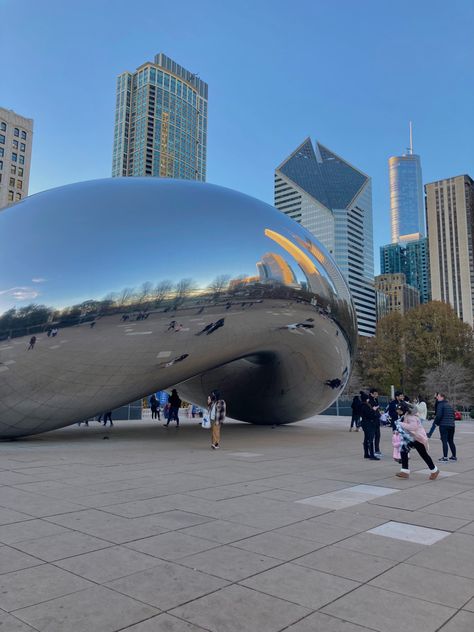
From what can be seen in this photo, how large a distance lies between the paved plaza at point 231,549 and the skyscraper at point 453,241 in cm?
14003

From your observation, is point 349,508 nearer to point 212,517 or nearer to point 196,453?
point 212,517

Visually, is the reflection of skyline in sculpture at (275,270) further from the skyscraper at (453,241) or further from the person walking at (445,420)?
the skyscraper at (453,241)

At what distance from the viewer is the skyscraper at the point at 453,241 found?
13938cm

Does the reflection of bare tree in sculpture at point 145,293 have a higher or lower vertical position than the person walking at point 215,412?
higher

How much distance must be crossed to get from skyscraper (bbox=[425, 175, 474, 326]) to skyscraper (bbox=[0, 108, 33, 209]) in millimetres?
105574

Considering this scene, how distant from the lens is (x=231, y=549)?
13.6 ft

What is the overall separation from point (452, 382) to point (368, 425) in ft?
111

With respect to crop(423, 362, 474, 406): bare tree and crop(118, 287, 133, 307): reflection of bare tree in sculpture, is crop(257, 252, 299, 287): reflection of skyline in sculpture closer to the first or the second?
crop(118, 287, 133, 307): reflection of bare tree in sculpture

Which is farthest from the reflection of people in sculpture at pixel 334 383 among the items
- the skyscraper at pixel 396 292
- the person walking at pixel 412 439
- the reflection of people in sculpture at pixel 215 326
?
the skyscraper at pixel 396 292

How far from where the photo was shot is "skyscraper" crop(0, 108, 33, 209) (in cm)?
9481

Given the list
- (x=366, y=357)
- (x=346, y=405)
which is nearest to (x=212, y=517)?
(x=346, y=405)

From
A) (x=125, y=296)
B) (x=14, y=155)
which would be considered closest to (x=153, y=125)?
(x=14, y=155)

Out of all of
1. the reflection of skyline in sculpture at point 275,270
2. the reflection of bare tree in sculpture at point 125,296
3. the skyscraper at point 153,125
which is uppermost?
the skyscraper at point 153,125

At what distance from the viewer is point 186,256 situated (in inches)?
399
